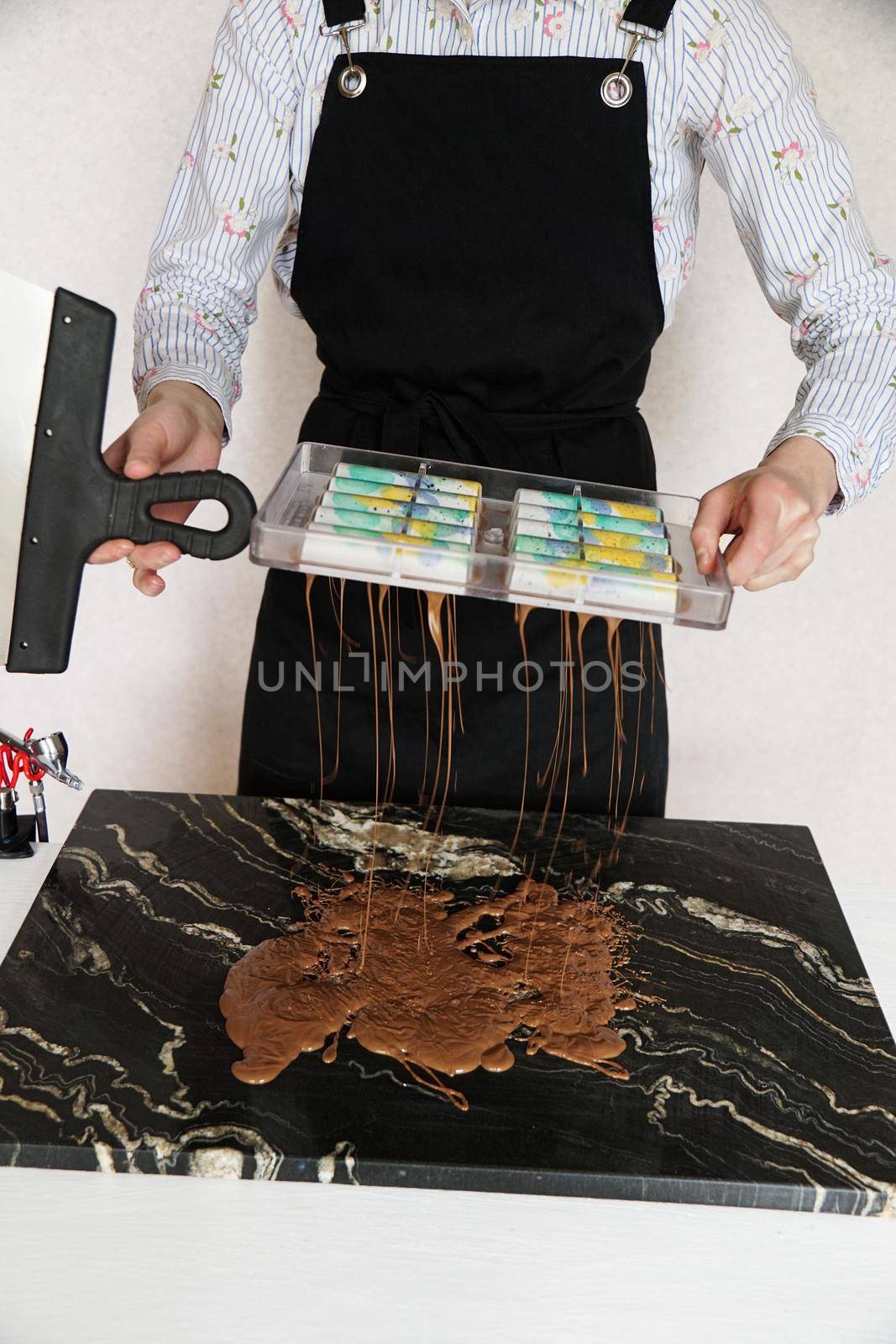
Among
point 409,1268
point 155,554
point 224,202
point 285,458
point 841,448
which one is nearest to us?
point 409,1268

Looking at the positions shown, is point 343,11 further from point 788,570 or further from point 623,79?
point 788,570

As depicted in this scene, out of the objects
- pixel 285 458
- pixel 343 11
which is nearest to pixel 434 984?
pixel 343 11

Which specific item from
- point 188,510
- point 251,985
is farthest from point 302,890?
point 188,510

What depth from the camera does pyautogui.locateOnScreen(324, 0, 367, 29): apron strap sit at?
1211mm

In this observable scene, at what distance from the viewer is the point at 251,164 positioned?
1.25 meters

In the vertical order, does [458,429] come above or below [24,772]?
above

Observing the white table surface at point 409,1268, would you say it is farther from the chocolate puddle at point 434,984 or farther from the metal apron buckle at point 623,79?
the metal apron buckle at point 623,79

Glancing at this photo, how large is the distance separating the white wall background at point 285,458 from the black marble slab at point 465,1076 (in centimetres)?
95

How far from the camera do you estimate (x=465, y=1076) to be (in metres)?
0.88

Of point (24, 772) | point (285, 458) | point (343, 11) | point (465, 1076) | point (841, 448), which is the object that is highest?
point (343, 11)

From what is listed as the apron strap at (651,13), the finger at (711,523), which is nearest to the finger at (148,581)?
the finger at (711,523)

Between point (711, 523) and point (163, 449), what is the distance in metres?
0.49

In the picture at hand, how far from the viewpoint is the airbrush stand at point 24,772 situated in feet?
3.72

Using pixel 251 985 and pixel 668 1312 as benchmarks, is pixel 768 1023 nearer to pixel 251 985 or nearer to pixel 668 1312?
pixel 668 1312
